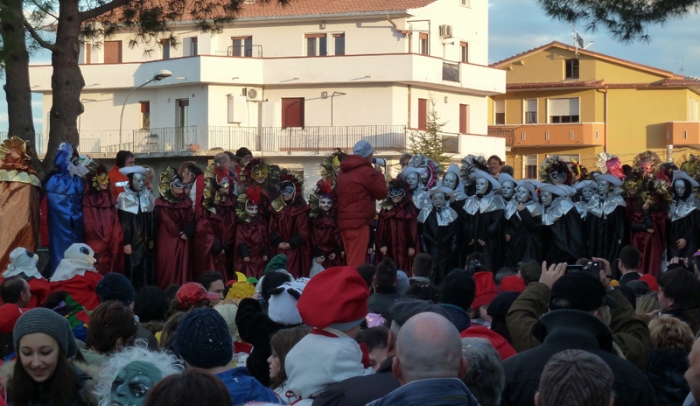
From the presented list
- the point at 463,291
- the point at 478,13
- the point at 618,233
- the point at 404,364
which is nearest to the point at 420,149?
the point at 478,13

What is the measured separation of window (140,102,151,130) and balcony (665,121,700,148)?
76.2ft

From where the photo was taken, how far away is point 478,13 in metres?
48.7

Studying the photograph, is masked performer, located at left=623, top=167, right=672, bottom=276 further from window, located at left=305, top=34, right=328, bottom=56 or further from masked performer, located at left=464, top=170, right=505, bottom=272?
window, located at left=305, top=34, right=328, bottom=56

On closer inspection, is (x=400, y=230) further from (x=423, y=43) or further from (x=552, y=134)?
(x=552, y=134)

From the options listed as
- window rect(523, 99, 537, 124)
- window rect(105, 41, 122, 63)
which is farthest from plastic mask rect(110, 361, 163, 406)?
window rect(523, 99, 537, 124)

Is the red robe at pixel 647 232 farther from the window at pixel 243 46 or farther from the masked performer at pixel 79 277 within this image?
the window at pixel 243 46

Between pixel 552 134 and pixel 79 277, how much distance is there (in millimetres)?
44243

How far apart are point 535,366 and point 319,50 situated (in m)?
41.5

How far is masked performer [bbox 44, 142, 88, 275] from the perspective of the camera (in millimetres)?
13062

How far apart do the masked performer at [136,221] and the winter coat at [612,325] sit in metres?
8.25

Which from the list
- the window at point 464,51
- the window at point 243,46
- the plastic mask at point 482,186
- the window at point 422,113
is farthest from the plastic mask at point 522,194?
the window at point 464,51

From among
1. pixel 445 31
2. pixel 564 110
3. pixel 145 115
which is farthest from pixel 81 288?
pixel 564 110

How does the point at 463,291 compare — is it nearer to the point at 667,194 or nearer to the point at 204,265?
the point at 204,265

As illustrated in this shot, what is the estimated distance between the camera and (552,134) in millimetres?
51969
